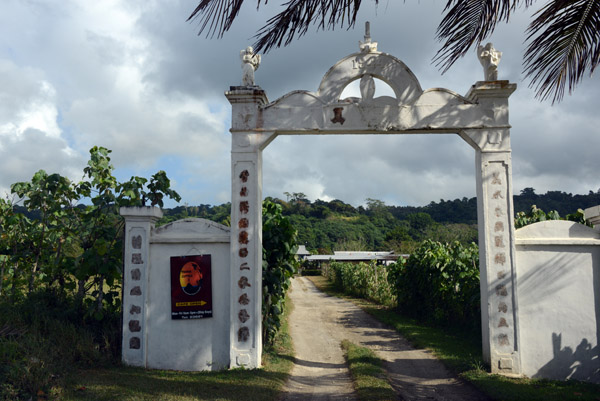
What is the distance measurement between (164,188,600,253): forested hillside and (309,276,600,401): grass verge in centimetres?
2977

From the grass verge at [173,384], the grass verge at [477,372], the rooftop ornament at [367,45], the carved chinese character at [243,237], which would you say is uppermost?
the rooftop ornament at [367,45]

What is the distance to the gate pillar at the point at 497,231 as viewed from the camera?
6828 mm

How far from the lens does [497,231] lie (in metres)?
7.02

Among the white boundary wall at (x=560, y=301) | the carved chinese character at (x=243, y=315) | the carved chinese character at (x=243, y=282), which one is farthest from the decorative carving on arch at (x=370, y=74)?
the carved chinese character at (x=243, y=315)

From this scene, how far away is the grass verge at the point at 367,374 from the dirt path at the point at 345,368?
0.14 meters

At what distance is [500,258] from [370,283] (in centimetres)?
1199

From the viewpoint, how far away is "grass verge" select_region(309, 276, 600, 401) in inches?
229

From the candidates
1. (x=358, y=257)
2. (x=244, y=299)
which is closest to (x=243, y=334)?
(x=244, y=299)

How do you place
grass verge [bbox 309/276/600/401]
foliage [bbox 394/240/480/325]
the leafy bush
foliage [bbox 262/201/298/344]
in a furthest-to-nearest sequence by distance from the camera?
foliage [bbox 394/240/480/325] < foliage [bbox 262/201/298/344] < grass verge [bbox 309/276/600/401] < the leafy bush

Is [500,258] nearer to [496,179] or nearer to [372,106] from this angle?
[496,179]

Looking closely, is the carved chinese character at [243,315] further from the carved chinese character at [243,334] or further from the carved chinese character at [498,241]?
the carved chinese character at [498,241]

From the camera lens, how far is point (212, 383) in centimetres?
616

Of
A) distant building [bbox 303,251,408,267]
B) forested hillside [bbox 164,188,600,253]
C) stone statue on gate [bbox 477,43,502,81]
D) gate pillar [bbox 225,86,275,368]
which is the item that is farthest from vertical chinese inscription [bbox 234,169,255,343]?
forested hillside [bbox 164,188,600,253]

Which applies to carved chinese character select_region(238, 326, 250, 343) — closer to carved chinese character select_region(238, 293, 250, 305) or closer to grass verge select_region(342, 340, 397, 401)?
carved chinese character select_region(238, 293, 250, 305)
